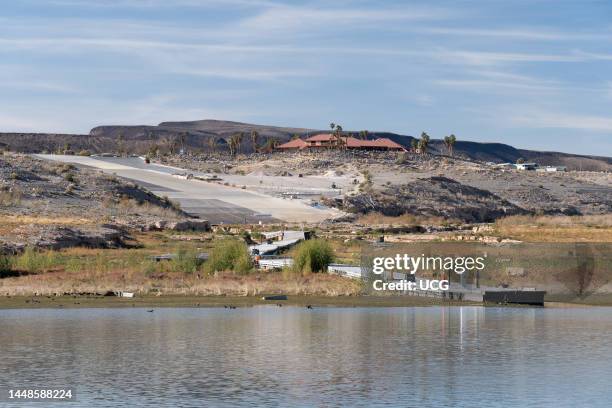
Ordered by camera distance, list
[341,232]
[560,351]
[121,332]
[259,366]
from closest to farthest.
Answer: [259,366] < [560,351] < [121,332] < [341,232]

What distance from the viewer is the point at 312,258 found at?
41375 millimetres

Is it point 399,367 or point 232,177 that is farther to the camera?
point 232,177

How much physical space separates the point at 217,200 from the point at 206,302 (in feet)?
206

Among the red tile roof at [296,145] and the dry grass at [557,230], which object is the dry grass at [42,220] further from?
the red tile roof at [296,145]

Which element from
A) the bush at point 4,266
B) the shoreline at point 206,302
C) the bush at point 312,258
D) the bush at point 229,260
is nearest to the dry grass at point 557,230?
the bush at point 312,258

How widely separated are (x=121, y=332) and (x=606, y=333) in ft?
36.2

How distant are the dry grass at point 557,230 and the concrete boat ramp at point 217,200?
15018mm

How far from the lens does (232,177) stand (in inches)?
4887

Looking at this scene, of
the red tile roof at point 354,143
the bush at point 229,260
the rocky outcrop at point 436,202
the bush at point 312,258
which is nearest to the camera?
the bush at point 229,260

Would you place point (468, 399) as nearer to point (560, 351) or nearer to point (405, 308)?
point (560, 351)

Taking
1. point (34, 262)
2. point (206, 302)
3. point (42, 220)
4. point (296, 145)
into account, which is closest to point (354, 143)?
point (296, 145)

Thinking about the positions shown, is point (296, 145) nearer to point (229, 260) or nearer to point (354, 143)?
point (354, 143)

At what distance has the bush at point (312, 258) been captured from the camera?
135 ft

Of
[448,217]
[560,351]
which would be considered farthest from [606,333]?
[448,217]
